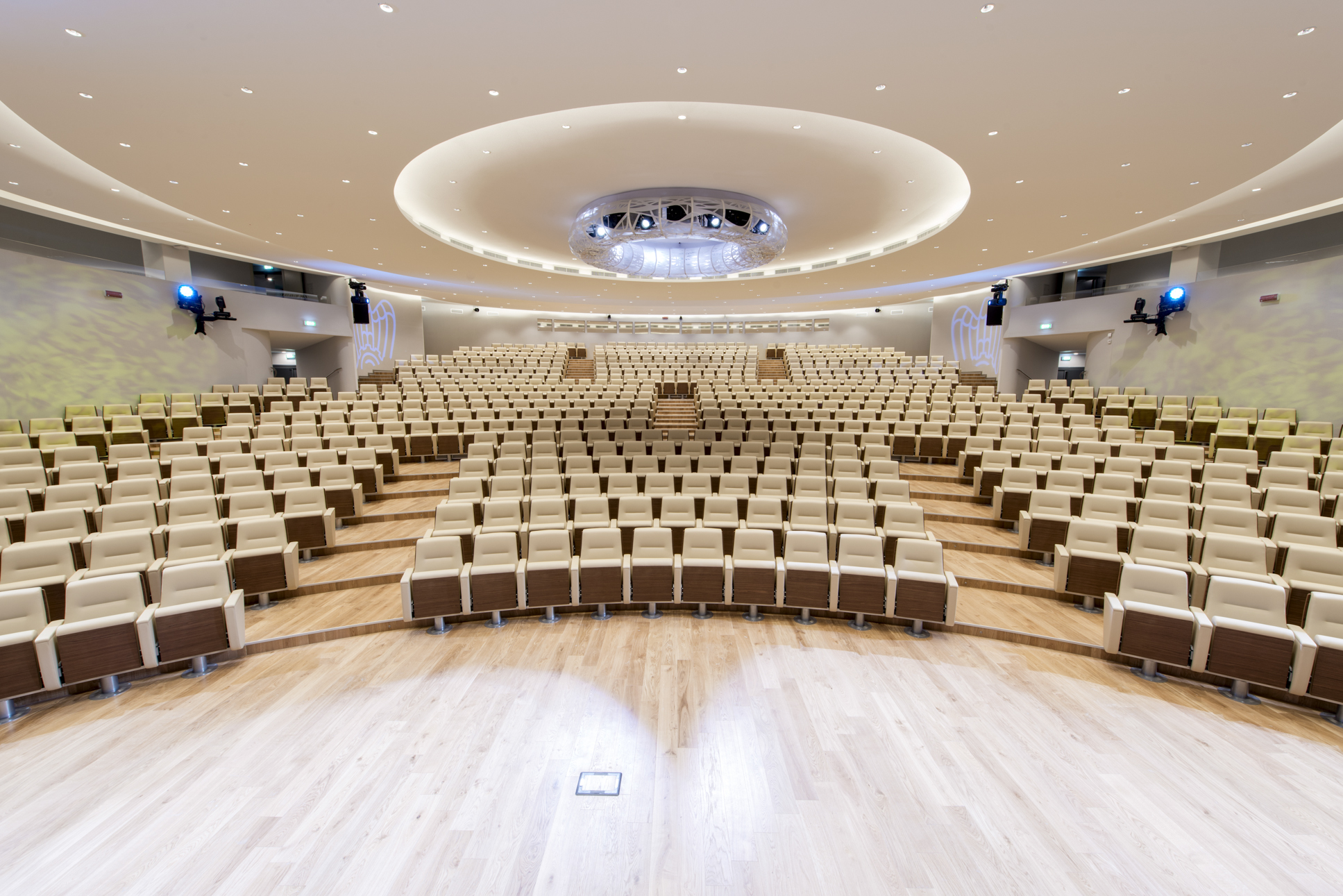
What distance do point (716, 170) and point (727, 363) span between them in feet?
25.8

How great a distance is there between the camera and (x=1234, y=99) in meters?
3.22

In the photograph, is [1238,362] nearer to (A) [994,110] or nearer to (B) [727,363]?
(A) [994,110]

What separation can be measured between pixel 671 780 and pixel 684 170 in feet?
17.2

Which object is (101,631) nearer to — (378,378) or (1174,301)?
(378,378)

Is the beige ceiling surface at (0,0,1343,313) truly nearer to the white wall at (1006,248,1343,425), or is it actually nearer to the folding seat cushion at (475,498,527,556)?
the white wall at (1006,248,1343,425)

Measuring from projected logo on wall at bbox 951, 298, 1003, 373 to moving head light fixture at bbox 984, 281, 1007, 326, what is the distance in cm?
55

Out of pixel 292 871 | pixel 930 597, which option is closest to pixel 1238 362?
pixel 930 597

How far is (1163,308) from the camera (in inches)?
333

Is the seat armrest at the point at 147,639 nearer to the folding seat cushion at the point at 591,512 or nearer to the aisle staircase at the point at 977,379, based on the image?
the folding seat cushion at the point at 591,512

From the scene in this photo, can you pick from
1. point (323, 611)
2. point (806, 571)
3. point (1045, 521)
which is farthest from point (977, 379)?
point (323, 611)

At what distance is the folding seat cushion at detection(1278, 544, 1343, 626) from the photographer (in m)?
3.17

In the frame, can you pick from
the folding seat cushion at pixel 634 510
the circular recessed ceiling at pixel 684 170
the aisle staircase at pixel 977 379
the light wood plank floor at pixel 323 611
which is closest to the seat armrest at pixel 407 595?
the light wood plank floor at pixel 323 611

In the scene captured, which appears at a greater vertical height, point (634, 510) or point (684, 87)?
point (684, 87)

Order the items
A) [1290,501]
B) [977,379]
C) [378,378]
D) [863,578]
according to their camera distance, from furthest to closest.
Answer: [977,379] < [378,378] < [1290,501] < [863,578]
